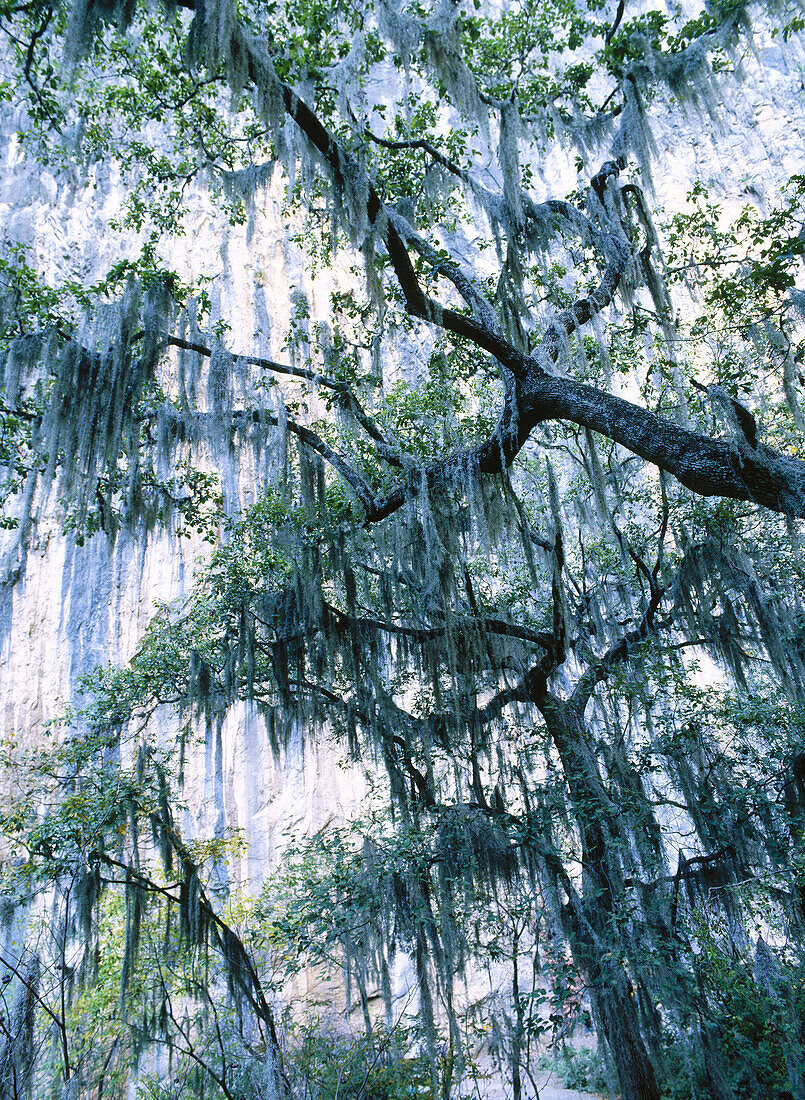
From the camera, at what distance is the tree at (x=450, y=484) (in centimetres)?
416

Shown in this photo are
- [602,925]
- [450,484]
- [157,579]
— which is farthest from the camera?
[157,579]

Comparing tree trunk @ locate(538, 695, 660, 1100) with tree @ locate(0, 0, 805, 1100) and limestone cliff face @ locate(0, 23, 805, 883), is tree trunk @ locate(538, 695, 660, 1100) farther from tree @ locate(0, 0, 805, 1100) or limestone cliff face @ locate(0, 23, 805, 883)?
limestone cliff face @ locate(0, 23, 805, 883)

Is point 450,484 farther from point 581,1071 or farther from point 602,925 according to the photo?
point 581,1071

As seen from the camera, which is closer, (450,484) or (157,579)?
(450,484)

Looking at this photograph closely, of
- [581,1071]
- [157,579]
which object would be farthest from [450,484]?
[157,579]

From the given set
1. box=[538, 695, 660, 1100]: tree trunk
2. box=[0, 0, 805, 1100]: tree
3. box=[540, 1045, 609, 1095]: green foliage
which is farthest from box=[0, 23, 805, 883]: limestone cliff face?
box=[538, 695, 660, 1100]: tree trunk

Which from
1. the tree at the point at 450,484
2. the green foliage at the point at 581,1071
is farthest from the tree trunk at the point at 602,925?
the green foliage at the point at 581,1071

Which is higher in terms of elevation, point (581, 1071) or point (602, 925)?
point (602, 925)

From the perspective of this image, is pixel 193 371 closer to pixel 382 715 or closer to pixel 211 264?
pixel 382 715

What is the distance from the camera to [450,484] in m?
4.93

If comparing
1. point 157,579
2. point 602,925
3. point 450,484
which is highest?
point 157,579

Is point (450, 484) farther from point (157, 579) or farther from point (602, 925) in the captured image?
point (157, 579)

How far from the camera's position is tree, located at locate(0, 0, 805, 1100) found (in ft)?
13.6

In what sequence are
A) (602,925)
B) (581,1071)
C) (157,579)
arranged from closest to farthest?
(602,925) → (581,1071) → (157,579)
